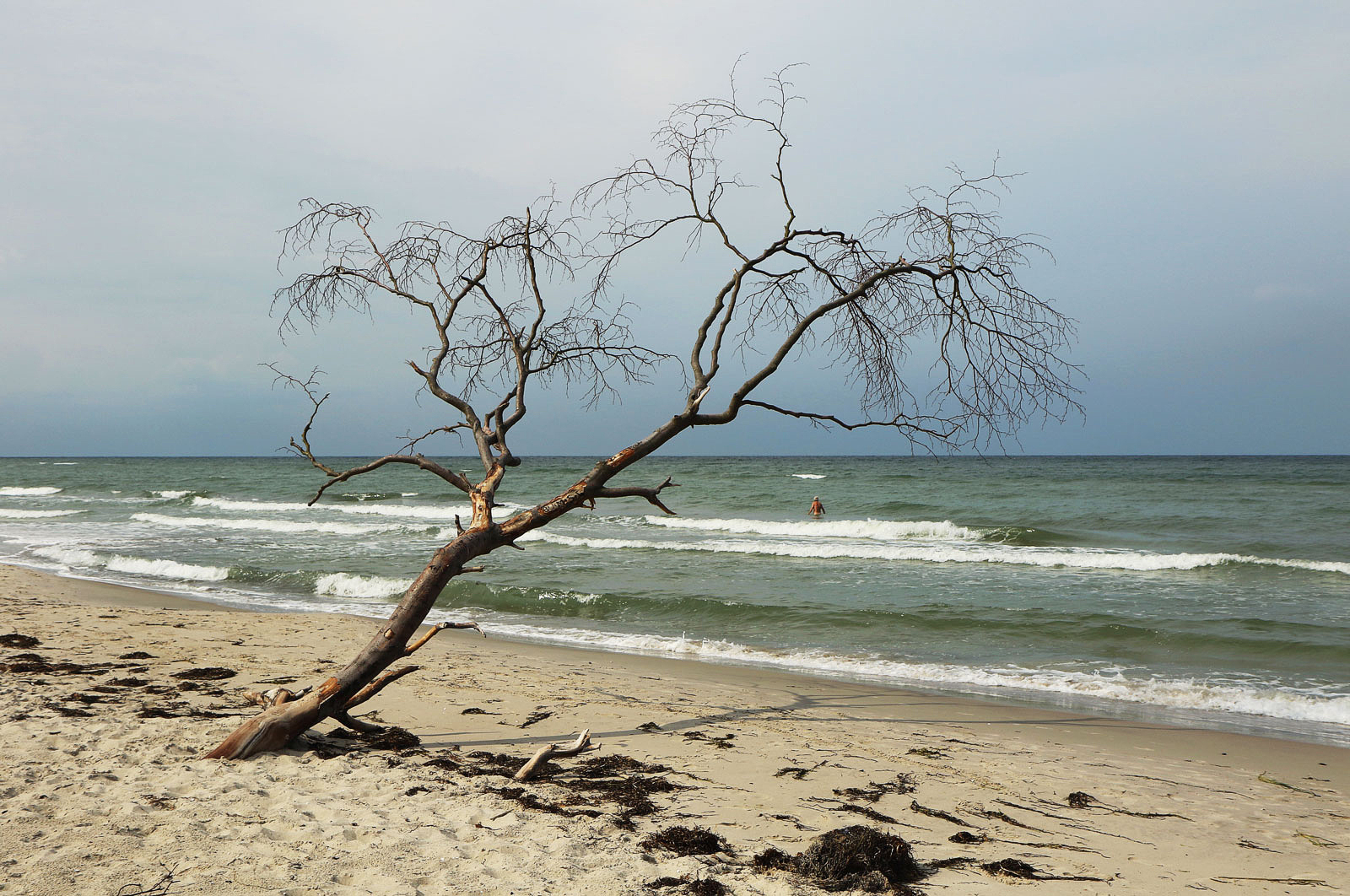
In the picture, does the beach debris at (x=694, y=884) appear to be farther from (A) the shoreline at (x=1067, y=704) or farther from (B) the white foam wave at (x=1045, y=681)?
(B) the white foam wave at (x=1045, y=681)

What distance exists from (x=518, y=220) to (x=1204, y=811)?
19.6 ft

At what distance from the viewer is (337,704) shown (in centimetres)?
493

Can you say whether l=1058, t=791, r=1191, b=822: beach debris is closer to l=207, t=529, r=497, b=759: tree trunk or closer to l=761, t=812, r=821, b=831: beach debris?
l=761, t=812, r=821, b=831: beach debris

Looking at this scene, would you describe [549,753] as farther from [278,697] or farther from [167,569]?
[167,569]

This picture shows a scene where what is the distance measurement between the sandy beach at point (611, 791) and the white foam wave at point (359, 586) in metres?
6.52

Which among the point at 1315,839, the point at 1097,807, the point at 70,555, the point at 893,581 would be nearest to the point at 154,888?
the point at 1097,807

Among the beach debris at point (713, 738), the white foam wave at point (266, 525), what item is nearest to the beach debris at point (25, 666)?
the beach debris at point (713, 738)

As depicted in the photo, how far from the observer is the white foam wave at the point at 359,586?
14.5 metres

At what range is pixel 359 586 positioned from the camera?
1468cm

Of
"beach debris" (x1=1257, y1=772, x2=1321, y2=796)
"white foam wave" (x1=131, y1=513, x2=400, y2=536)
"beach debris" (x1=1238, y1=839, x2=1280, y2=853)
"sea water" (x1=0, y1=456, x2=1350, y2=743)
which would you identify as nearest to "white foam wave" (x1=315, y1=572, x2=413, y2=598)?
"sea water" (x1=0, y1=456, x2=1350, y2=743)

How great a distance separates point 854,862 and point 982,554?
16.5 m

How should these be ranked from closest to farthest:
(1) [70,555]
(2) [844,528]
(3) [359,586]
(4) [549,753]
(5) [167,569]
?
(4) [549,753] < (3) [359,586] < (5) [167,569] < (1) [70,555] < (2) [844,528]

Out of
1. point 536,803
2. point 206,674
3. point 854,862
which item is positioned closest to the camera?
point 854,862

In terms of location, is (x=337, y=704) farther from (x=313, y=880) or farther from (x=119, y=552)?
(x=119, y=552)
